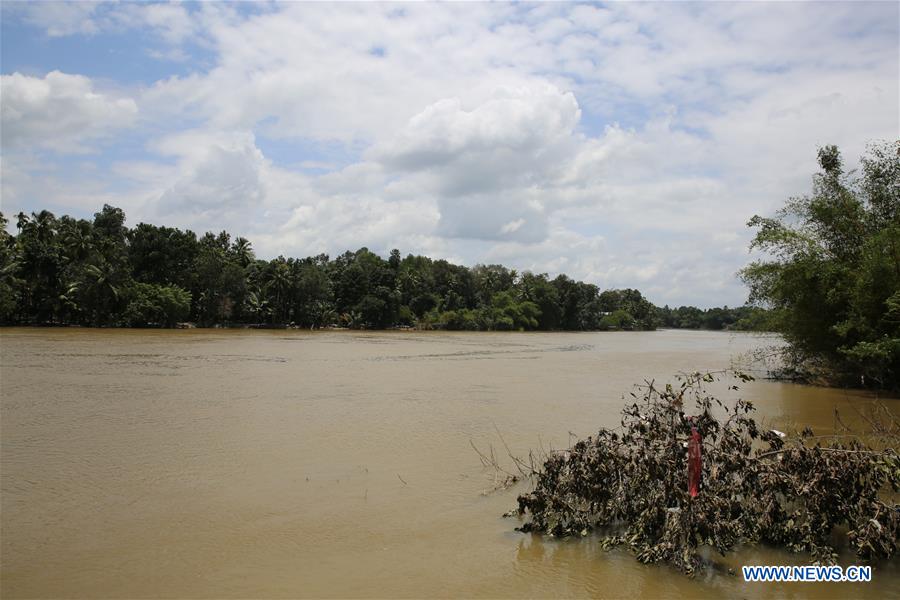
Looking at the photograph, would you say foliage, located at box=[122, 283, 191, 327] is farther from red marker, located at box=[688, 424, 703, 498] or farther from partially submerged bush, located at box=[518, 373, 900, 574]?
red marker, located at box=[688, 424, 703, 498]

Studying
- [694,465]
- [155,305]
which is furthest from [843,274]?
[155,305]

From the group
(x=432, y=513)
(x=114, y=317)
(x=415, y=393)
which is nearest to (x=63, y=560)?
(x=432, y=513)

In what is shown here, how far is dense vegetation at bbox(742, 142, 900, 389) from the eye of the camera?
1523 cm

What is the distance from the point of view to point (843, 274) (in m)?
16.8

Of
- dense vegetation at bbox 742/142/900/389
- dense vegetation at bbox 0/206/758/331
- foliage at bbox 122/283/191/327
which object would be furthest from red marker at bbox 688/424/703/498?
foliage at bbox 122/283/191/327

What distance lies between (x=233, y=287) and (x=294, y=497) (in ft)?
176

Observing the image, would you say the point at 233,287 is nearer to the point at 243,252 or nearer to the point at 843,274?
the point at 243,252

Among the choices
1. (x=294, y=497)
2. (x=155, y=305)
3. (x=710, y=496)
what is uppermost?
(x=155, y=305)

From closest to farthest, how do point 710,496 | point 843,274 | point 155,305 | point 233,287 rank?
point 710,496, point 843,274, point 155,305, point 233,287

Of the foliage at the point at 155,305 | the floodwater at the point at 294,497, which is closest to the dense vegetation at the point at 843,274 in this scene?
the floodwater at the point at 294,497

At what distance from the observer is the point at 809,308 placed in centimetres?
1820

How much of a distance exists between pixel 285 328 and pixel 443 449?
56.6 m

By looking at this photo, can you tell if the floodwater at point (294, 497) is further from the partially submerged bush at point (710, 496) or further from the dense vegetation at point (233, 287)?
the dense vegetation at point (233, 287)

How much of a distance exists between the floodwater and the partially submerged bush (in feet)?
0.71
